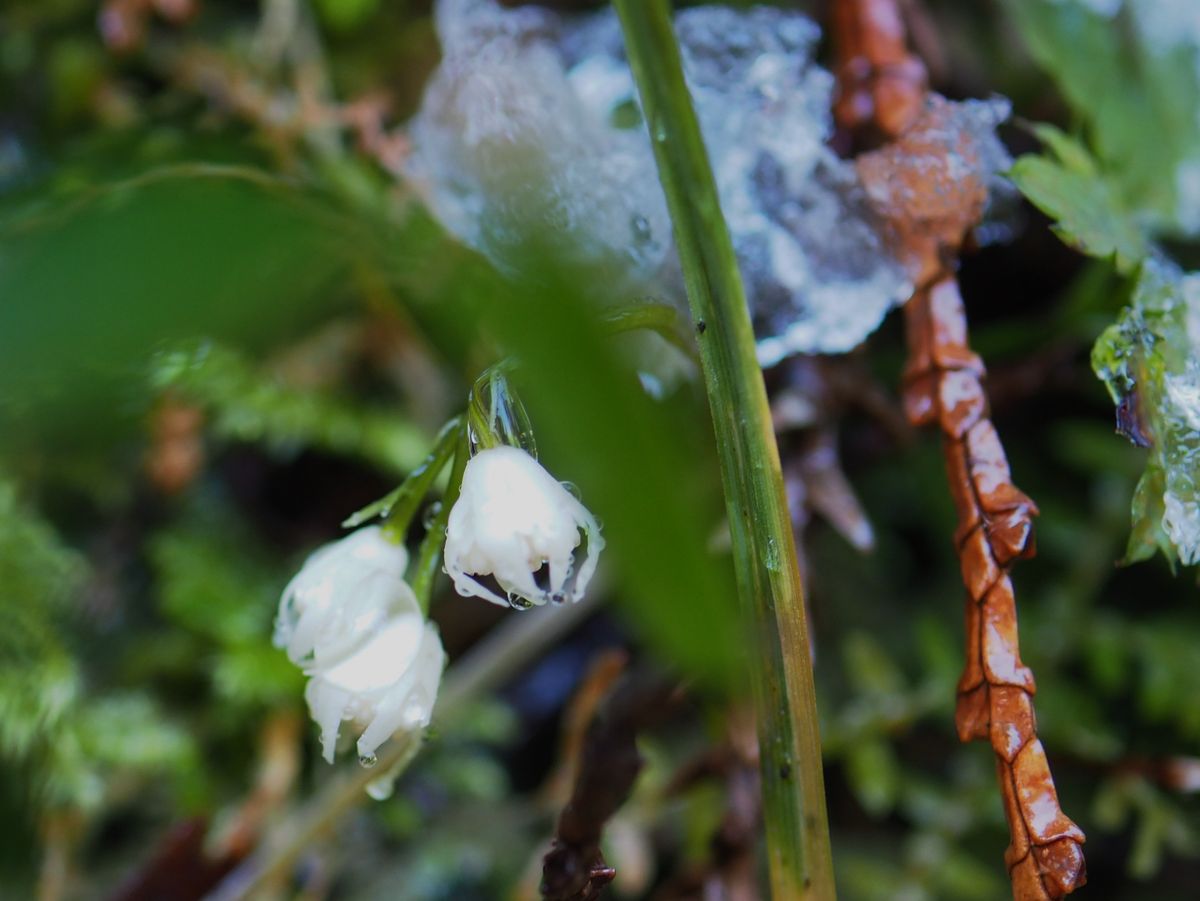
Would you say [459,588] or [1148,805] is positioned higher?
[459,588]

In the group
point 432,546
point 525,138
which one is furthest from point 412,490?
point 525,138

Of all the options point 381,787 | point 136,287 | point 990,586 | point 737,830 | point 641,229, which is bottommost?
point 737,830

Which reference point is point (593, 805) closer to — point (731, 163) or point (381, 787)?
point (381, 787)

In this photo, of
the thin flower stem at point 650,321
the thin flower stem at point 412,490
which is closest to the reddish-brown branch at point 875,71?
the thin flower stem at point 650,321

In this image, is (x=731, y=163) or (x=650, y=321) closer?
(x=650, y=321)

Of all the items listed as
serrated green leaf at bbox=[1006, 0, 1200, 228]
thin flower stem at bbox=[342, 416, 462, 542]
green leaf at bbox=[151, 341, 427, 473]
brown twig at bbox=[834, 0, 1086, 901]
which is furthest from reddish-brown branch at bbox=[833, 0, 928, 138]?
green leaf at bbox=[151, 341, 427, 473]

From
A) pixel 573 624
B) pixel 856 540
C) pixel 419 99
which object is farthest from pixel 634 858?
pixel 419 99

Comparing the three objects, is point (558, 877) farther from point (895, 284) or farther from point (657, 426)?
point (895, 284)
